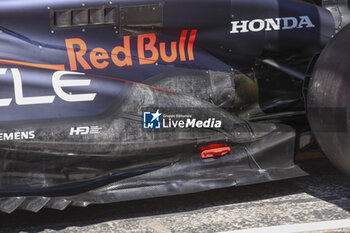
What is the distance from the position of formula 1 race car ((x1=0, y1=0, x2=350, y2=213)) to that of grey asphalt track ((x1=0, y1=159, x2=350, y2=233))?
0.20 m

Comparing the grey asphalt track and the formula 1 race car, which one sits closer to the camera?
the formula 1 race car

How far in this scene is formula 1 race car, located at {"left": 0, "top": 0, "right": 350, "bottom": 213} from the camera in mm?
3979

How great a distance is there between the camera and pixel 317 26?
446 centimetres

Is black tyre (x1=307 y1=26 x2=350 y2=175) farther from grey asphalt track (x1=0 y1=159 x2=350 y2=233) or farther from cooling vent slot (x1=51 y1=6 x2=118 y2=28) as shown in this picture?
cooling vent slot (x1=51 y1=6 x2=118 y2=28)

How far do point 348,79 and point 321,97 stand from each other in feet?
0.73

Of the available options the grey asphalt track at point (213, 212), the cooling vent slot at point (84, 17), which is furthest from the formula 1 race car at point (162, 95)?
the grey asphalt track at point (213, 212)

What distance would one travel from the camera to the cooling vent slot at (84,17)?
4.02 metres

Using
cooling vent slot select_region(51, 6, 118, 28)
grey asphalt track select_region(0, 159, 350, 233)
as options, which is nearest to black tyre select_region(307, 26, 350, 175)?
grey asphalt track select_region(0, 159, 350, 233)

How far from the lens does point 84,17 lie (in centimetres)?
406

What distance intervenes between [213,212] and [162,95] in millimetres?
830

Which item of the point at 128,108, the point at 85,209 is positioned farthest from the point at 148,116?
the point at 85,209

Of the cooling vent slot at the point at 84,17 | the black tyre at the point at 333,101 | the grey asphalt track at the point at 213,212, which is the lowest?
the grey asphalt track at the point at 213,212

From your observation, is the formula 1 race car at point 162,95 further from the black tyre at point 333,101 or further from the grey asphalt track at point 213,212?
the grey asphalt track at point 213,212

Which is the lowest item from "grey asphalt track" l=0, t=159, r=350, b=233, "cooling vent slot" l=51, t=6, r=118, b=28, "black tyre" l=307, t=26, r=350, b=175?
"grey asphalt track" l=0, t=159, r=350, b=233
